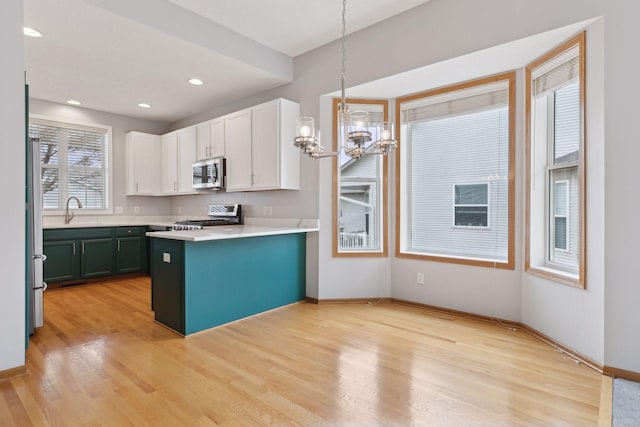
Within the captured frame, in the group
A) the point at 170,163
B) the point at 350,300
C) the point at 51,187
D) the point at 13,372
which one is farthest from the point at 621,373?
the point at 51,187

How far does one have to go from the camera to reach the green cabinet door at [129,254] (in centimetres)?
521

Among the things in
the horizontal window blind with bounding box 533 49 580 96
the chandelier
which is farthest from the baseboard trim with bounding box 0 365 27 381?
the horizontal window blind with bounding box 533 49 580 96

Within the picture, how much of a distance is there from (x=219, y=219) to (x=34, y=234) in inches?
92.5

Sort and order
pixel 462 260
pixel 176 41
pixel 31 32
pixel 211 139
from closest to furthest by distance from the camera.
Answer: pixel 31 32, pixel 176 41, pixel 462 260, pixel 211 139

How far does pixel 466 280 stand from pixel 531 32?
2.26m

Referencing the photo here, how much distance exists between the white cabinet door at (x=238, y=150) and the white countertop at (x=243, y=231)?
599mm

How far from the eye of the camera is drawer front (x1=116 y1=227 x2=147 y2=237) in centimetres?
524

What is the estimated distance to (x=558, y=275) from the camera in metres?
2.75

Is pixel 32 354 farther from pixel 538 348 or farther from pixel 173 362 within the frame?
pixel 538 348

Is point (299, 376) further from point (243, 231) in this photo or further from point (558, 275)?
point (558, 275)

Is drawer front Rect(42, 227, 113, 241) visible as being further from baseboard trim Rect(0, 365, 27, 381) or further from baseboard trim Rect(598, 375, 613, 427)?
baseboard trim Rect(598, 375, 613, 427)

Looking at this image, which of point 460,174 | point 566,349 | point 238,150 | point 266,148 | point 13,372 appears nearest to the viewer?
point 13,372

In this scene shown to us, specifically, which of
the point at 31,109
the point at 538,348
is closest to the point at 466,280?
the point at 538,348

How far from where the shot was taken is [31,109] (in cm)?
488
